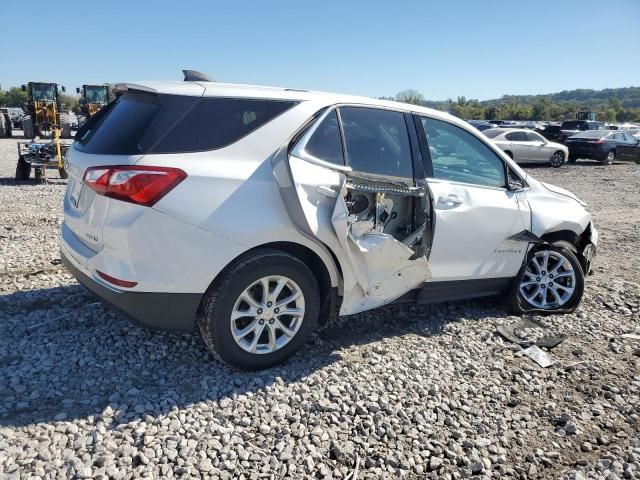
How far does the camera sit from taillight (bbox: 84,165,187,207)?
9.94 feet

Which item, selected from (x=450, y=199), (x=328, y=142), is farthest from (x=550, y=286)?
(x=328, y=142)

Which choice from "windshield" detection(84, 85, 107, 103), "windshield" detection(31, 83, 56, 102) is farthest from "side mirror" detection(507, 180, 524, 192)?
"windshield" detection(84, 85, 107, 103)

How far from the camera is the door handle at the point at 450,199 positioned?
411 centimetres

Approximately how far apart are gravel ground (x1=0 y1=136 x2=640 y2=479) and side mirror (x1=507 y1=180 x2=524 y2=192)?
3.97 feet

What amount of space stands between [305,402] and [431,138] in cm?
233

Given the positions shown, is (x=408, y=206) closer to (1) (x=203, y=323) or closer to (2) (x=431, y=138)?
(2) (x=431, y=138)

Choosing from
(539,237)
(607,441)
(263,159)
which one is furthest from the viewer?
(539,237)

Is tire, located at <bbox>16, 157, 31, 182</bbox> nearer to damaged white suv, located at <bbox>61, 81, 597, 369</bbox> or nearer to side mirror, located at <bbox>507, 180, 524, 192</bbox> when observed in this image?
damaged white suv, located at <bbox>61, 81, 597, 369</bbox>

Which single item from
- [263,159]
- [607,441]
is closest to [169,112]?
[263,159]

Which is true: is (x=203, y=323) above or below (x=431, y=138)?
below

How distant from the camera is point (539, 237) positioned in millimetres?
4836

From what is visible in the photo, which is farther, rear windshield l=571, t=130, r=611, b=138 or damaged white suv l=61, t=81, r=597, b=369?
rear windshield l=571, t=130, r=611, b=138

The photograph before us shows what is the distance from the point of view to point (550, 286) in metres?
5.02

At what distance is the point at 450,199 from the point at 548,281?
1603 millimetres
